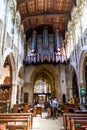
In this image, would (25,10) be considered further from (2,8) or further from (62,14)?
(2,8)

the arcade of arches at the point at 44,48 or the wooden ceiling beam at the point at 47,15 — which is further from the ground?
the wooden ceiling beam at the point at 47,15

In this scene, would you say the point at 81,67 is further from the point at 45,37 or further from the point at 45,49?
the point at 45,37

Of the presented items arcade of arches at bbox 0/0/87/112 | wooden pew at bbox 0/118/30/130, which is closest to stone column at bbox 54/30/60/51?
arcade of arches at bbox 0/0/87/112

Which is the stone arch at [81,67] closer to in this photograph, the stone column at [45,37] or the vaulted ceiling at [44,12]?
the vaulted ceiling at [44,12]

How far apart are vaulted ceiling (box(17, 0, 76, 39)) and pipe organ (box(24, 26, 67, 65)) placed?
125 centimetres

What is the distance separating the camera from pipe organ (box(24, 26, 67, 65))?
736 inches

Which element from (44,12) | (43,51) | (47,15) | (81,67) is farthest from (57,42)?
(81,67)

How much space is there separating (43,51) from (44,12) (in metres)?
4.82

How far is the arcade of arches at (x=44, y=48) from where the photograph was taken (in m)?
13.7

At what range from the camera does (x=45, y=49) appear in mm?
20297

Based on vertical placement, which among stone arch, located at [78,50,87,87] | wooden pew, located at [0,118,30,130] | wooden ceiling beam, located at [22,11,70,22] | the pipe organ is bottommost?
wooden pew, located at [0,118,30,130]

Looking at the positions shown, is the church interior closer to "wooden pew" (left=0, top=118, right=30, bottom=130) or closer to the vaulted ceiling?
the vaulted ceiling

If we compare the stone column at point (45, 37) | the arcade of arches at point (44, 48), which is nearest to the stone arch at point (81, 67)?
the arcade of arches at point (44, 48)

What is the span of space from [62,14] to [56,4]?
54.9 inches
